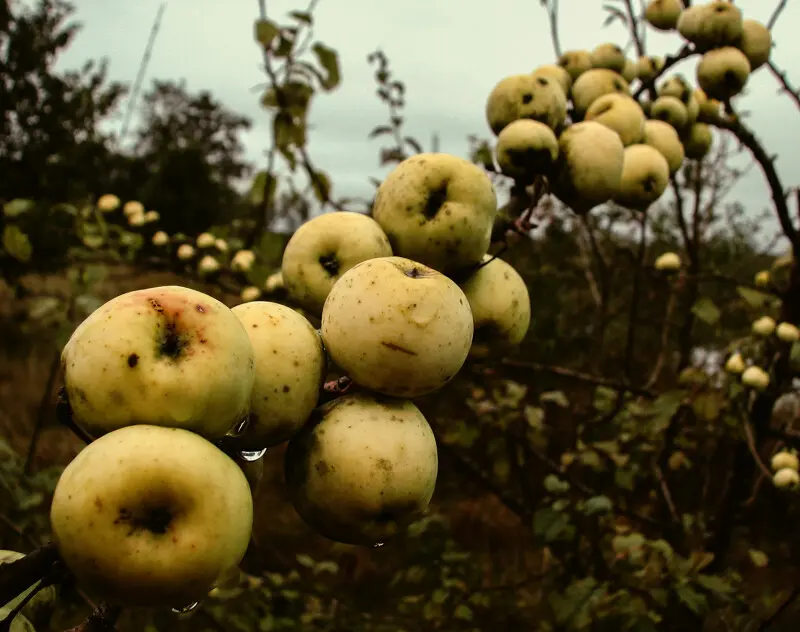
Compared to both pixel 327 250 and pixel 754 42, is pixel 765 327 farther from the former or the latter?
pixel 327 250

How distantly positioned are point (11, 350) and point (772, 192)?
8.45 metres

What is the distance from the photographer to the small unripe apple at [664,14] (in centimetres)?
202

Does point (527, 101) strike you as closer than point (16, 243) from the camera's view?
Yes

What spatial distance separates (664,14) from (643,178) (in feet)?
3.07

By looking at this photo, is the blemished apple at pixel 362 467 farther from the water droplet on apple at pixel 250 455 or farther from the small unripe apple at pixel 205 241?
the small unripe apple at pixel 205 241

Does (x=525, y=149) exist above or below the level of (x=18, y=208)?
above

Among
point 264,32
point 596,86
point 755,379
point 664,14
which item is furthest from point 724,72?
point 264,32

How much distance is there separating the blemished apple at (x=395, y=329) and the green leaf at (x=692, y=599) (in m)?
1.45

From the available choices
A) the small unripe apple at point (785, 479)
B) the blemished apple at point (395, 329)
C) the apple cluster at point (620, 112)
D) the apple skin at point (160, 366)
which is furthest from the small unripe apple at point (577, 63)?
the small unripe apple at point (785, 479)

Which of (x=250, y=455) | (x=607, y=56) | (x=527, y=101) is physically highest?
(x=607, y=56)

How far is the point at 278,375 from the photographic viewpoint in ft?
2.48

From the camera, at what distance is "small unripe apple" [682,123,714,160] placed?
6.13ft

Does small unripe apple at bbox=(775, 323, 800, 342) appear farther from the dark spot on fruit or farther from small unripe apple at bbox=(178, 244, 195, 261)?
small unripe apple at bbox=(178, 244, 195, 261)

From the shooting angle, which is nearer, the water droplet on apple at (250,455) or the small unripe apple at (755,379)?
the water droplet on apple at (250,455)
